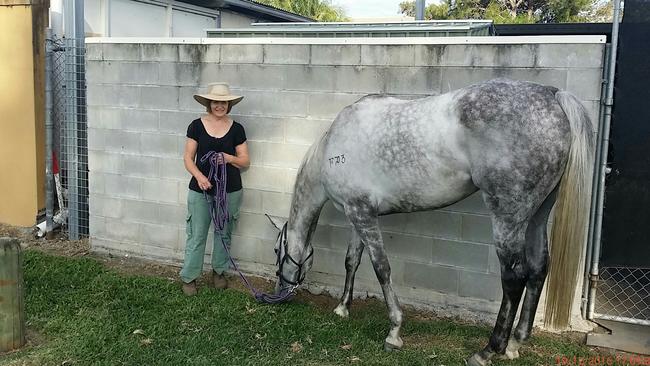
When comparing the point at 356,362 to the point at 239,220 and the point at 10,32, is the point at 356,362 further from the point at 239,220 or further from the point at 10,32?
the point at 10,32

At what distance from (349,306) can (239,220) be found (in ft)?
4.34

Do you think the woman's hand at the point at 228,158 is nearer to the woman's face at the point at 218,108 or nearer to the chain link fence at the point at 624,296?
the woman's face at the point at 218,108

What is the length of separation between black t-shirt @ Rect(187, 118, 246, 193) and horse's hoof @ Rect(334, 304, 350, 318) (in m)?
1.27

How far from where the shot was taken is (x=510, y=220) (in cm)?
312

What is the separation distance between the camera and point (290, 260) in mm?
4078

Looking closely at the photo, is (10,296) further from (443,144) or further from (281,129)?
(443,144)

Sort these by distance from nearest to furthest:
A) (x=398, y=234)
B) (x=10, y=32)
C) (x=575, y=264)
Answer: (x=575, y=264)
(x=398, y=234)
(x=10, y=32)

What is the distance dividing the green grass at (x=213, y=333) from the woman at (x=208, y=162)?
1.16ft

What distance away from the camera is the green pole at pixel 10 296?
343 cm

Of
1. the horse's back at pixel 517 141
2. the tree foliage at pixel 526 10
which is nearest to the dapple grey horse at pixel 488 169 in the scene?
the horse's back at pixel 517 141

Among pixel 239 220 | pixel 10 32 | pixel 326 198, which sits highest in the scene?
pixel 10 32

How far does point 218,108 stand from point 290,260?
131 cm

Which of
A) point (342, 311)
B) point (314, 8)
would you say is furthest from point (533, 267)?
point (314, 8)

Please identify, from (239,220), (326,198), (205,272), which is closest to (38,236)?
(205,272)
